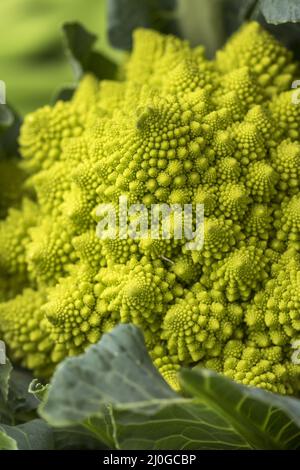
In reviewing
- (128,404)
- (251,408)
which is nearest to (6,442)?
(128,404)

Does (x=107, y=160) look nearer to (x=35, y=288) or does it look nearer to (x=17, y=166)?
(x=35, y=288)

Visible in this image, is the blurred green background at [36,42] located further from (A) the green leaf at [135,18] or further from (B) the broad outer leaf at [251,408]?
(B) the broad outer leaf at [251,408]

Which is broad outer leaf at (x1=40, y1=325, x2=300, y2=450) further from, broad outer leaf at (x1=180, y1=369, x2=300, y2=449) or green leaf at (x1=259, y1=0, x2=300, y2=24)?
green leaf at (x1=259, y1=0, x2=300, y2=24)

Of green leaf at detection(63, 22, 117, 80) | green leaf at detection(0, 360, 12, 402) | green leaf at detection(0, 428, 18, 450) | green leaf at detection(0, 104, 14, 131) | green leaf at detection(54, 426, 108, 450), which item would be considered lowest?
green leaf at detection(54, 426, 108, 450)

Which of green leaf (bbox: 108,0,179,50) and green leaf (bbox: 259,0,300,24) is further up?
green leaf (bbox: 108,0,179,50)

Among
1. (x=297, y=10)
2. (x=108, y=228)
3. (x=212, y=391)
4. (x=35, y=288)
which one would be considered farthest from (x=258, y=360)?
(x=297, y=10)

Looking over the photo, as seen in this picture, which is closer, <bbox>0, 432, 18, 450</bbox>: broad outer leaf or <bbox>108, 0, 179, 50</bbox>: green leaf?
<bbox>0, 432, 18, 450</bbox>: broad outer leaf

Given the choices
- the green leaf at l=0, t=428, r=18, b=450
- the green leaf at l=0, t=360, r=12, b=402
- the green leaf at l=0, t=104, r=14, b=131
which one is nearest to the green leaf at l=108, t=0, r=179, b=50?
the green leaf at l=0, t=104, r=14, b=131

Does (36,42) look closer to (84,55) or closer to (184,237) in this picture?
(84,55)
